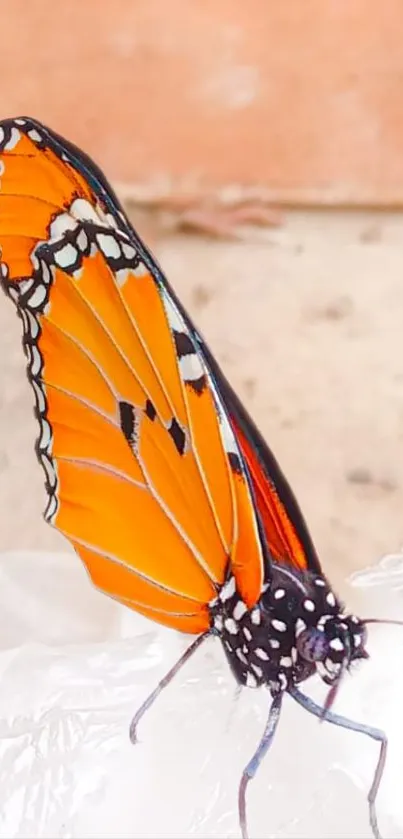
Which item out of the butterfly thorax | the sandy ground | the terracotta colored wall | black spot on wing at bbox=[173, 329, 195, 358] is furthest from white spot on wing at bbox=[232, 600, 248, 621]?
the terracotta colored wall

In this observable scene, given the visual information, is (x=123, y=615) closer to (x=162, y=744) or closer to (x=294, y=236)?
(x=162, y=744)

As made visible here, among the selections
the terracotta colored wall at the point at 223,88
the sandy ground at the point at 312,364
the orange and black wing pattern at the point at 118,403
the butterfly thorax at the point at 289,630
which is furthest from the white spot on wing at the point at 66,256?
the terracotta colored wall at the point at 223,88

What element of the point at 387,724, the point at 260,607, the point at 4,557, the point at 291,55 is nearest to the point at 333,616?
the point at 260,607

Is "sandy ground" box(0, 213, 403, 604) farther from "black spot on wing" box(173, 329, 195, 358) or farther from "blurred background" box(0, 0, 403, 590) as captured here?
"black spot on wing" box(173, 329, 195, 358)

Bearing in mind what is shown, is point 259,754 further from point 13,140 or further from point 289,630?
point 13,140

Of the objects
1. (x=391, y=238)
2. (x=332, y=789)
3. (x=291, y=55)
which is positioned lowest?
(x=332, y=789)

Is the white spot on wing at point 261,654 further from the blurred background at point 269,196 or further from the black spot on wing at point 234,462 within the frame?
the blurred background at point 269,196

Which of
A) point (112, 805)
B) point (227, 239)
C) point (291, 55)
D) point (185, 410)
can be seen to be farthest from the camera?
point (291, 55)
